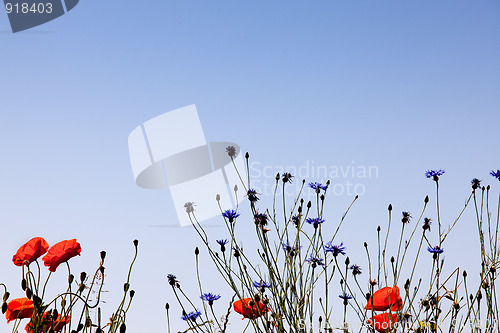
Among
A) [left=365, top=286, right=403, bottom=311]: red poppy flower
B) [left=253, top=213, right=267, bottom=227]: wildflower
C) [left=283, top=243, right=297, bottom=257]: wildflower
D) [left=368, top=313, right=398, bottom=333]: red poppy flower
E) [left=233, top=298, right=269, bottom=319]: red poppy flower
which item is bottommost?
[left=368, top=313, right=398, bottom=333]: red poppy flower

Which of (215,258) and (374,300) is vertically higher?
(215,258)

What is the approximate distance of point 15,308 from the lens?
2.04m

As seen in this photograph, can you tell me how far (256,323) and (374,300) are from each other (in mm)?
539

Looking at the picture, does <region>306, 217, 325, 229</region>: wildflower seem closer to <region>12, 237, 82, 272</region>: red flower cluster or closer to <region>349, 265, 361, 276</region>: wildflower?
<region>349, 265, 361, 276</region>: wildflower

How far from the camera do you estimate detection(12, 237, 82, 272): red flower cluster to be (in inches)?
77.6

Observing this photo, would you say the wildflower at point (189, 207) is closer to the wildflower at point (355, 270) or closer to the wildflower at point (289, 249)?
the wildflower at point (289, 249)

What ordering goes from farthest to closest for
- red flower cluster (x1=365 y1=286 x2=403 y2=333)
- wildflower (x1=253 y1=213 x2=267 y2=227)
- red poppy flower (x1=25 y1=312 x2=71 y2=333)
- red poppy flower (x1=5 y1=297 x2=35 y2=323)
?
wildflower (x1=253 y1=213 x2=267 y2=227), red flower cluster (x1=365 y1=286 x2=403 y2=333), red poppy flower (x1=5 y1=297 x2=35 y2=323), red poppy flower (x1=25 y1=312 x2=71 y2=333)

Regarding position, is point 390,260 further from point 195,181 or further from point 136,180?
point 136,180

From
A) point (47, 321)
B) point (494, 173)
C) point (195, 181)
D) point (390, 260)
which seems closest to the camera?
point (47, 321)

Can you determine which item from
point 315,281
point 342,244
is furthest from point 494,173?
point 315,281

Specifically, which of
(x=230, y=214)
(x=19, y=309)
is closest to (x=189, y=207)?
(x=230, y=214)

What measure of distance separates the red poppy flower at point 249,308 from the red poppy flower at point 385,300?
476mm

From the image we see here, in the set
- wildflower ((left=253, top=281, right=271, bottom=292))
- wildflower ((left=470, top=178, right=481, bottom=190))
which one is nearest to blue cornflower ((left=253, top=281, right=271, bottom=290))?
wildflower ((left=253, top=281, right=271, bottom=292))

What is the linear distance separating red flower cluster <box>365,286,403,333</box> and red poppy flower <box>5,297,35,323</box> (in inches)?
55.2
